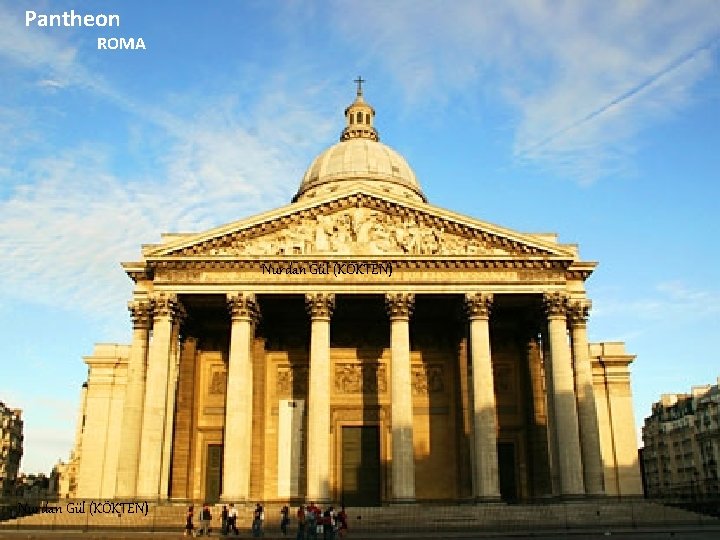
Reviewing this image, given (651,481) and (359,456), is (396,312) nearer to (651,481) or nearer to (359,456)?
(359,456)

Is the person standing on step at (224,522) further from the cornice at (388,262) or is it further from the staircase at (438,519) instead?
the cornice at (388,262)

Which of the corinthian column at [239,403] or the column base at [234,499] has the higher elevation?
the corinthian column at [239,403]

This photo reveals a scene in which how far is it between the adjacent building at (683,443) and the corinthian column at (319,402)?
34.3 metres

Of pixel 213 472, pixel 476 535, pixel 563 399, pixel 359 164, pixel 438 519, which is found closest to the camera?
pixel 476 535

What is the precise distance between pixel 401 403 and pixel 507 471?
7904 mm

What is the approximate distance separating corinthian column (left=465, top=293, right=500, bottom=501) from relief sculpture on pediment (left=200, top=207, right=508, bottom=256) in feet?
7.69

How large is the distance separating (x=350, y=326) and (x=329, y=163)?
77.9ft

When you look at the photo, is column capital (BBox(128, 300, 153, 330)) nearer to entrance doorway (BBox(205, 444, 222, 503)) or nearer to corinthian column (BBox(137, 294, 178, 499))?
corinthian column (BBox(137, 294, 178, 499))

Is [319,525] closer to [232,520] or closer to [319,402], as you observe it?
[232,520]

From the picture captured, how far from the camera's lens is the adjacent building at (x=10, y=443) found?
7169 cm

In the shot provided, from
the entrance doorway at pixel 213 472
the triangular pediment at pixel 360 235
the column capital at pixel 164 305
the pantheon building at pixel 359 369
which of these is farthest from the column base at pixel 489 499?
the column capital at pixel 164 305

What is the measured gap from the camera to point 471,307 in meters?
30.3

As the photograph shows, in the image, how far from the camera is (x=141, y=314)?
3111 cm

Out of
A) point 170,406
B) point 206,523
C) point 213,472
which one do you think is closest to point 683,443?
point 213,472
